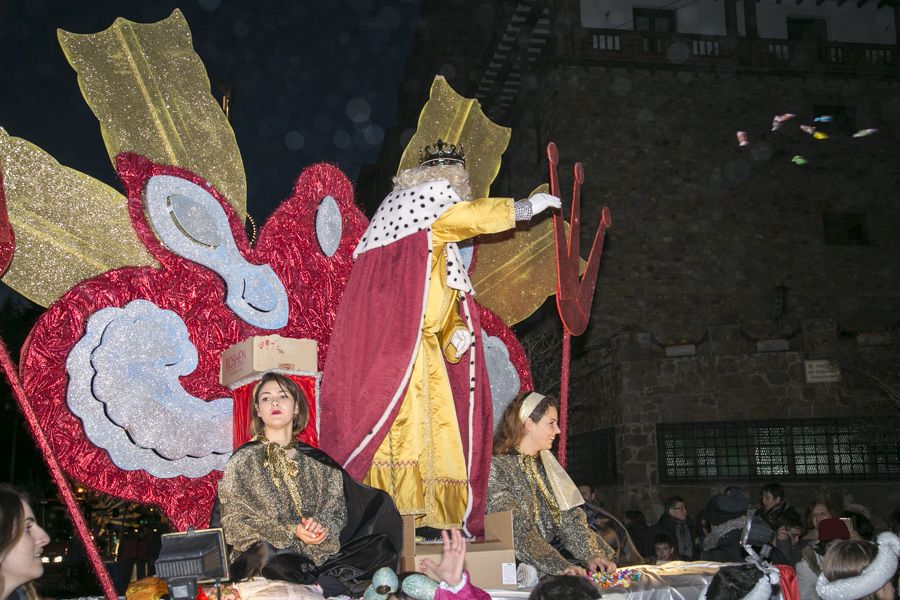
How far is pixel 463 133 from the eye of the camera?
7504mm

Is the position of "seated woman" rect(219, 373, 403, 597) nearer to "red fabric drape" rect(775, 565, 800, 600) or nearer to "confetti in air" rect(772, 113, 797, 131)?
"red fabric drape" rect(775, 565, 800, 600)

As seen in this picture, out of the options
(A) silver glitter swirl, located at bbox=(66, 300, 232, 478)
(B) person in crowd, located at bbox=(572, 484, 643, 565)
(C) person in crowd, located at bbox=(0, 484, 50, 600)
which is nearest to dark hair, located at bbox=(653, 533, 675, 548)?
(B) person in crowd, located at bbox=(572, 484, 643, 565)

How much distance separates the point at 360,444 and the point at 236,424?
84 centimetres

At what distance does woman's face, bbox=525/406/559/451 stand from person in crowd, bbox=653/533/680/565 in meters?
3.28

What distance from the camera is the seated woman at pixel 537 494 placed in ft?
18.1

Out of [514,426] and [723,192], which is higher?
[723,192]

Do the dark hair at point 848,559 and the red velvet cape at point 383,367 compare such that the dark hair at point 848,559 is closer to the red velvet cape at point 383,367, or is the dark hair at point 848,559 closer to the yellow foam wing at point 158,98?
the red velvet cape at point 383,367

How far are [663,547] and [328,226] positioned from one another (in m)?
4.52

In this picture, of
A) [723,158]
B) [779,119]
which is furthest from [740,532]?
[779,119]

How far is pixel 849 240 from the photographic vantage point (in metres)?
22.9

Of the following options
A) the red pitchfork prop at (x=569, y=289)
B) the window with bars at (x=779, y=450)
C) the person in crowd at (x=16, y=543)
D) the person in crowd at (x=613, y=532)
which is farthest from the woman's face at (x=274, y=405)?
the window with bars at (x=779, y=450)

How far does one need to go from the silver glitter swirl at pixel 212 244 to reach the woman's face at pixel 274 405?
3.17 ft

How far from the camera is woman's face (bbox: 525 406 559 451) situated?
19.4ft

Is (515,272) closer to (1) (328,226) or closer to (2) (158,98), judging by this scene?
(1) (328,226)
